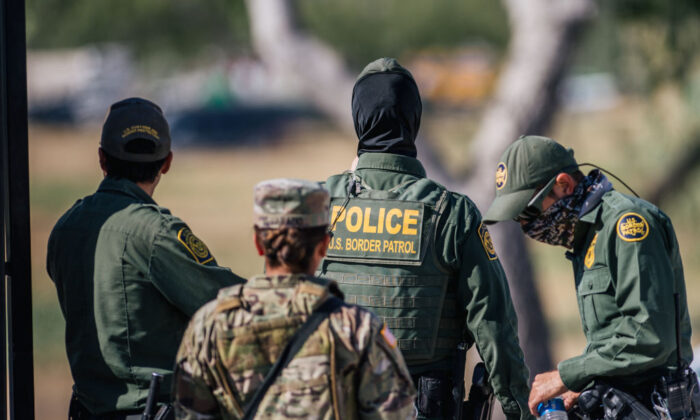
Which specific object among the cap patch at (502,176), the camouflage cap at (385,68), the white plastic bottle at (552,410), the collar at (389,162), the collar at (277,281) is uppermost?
the camouflage cap at (385,68)

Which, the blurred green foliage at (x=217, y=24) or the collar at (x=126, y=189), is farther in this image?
the blurred green foliage at (x=217, y=24)

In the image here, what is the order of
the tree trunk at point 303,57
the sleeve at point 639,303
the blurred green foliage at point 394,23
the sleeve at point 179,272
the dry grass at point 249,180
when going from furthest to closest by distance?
the blurred green foliage at point 394,23, the dry grass at point 249,180, the tree trunk at point 303,57, the sleeve at point 639,303, the sleeve at point 179,272

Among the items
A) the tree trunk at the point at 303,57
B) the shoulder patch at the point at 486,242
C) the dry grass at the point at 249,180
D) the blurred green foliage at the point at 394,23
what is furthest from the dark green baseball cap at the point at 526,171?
the blurred green foliage at the point at 394,23

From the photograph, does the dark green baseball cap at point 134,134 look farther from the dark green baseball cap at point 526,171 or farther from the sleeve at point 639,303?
the sleeve at point 639,303

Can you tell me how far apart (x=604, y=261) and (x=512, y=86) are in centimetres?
559

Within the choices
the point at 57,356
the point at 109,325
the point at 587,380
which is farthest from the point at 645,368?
the point at 57,356

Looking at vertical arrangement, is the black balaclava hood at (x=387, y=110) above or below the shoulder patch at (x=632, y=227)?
above

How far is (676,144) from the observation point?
32.0 feet

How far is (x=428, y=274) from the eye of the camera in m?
2.91

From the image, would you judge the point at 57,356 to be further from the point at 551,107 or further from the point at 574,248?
the point at 574,248

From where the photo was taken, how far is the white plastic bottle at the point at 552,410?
119 inches

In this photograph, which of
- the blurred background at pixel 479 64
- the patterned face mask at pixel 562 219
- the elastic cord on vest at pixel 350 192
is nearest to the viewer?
the elastic cord on vest at pixel 350 192

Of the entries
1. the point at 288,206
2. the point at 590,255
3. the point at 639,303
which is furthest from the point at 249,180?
the point at 288,206

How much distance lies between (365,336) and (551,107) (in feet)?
22.2
